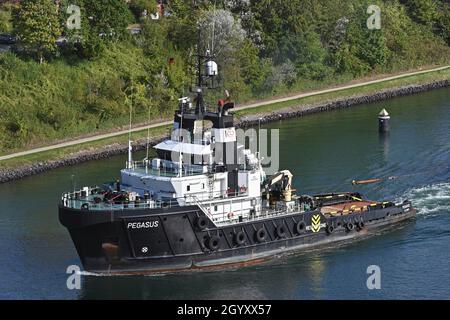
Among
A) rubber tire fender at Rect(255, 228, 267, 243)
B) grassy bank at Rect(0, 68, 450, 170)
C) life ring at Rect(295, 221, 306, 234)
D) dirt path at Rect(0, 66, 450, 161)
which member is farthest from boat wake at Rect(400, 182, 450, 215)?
dirt path at Rect(0, 66, 450, 161)

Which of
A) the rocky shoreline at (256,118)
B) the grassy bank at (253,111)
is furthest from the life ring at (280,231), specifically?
the grassy bank at (253,111)

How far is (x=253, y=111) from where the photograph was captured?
9056 cm

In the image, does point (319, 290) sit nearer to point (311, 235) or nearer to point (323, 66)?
point (311, 235)

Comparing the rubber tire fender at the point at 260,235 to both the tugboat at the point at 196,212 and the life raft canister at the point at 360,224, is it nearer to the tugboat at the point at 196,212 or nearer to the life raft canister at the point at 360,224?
the tugboat at the point at 196,212

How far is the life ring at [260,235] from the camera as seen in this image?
177 ft

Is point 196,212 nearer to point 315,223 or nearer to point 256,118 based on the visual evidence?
point 315,223

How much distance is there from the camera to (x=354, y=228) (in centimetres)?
5853

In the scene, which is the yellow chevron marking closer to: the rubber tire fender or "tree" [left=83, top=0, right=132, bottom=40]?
the rubber tire fender

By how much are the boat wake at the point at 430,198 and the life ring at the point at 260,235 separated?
485 inches

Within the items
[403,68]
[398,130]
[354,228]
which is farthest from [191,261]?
[403,68]

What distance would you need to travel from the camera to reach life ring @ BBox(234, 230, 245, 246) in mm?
53250

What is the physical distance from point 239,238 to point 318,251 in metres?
5.21

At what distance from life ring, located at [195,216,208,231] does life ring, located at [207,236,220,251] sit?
783mm

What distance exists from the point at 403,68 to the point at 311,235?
56005mm
